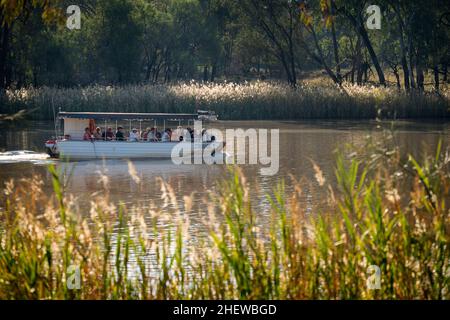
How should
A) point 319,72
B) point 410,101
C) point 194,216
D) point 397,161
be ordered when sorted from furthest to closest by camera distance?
point 319,72
point 410,101
point 194,216
point 397,161

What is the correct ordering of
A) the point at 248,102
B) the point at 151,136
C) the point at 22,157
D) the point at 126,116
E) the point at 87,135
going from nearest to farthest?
the point at 22,157, the point at 151,136, the point at 87,135, the point at 126,116, the point at 248,102

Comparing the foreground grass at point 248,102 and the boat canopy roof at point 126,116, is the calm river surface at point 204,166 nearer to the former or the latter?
the boat canopy roof at point 126,116

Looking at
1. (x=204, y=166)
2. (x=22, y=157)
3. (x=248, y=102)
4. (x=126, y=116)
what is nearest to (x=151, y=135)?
(x=126, y=116)

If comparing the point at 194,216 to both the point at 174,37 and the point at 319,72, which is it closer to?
the point at 174,37

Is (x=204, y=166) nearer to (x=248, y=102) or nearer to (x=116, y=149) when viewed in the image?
(x=116, y=149)

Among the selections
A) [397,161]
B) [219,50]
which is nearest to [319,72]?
[219,50]

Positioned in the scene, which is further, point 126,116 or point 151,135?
point 126,116

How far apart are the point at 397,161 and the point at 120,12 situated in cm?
5833

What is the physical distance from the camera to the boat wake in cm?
3306

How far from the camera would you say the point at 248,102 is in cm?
5341

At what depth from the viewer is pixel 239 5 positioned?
65.8 meters

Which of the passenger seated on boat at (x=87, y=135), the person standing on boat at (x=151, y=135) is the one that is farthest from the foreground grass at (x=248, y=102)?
the person standing on boat at (x=151, y=135)

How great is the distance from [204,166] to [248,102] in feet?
72.3

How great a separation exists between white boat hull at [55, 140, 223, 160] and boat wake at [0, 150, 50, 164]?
692 millimetres
